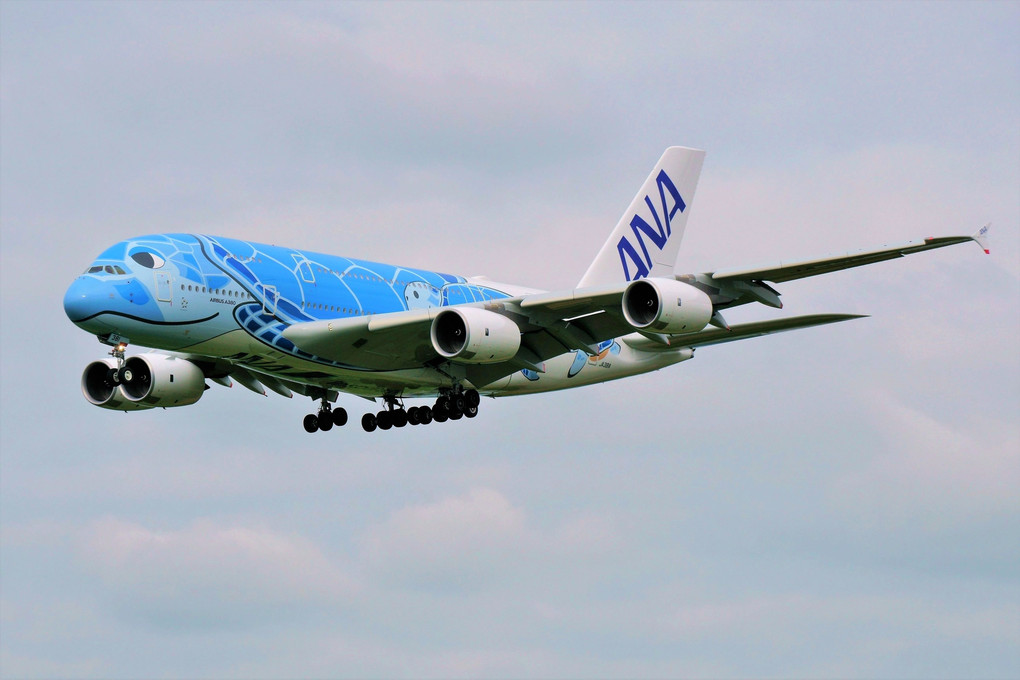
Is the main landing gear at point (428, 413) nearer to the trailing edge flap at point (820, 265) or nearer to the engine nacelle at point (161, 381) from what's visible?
the engine nacelle at point (161, 381)

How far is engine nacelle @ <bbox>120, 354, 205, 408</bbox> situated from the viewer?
4253 cm

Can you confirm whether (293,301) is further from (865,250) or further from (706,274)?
(865,250)

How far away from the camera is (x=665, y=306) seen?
1385 inches

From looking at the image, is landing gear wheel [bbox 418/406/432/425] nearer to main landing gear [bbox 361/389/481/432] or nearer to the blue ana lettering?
main landing gear [bbox 361/389/481/432]

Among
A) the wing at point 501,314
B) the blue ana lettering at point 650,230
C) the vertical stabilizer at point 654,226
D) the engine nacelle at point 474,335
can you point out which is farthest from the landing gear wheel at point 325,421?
the blue ana lettering at point 650,230

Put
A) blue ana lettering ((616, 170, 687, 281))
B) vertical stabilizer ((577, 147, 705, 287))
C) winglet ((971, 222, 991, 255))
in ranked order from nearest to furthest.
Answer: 1. winglet ((971, 222, 991, 255))
2. vertical stabilizer ((577, 147, 705, 287))
3. blue ana lettering ((616, 170, 687, 281))

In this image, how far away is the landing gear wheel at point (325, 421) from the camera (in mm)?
45000

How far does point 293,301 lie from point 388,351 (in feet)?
10.3

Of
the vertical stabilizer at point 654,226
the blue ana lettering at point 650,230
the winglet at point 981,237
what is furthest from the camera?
the blue ana lettering at point 650,230

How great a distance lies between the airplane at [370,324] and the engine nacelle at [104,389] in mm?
44

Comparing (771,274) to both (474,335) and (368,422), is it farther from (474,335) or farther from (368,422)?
(368,422)

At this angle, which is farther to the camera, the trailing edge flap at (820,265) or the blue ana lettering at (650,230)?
the blue ana lettering at (650,230)

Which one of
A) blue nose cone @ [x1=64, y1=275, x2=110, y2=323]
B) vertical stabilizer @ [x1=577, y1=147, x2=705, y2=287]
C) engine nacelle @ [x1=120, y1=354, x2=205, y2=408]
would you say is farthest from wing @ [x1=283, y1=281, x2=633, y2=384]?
vertical stabilizer @ [x1=577, y1=147, x2=705, y2=287]

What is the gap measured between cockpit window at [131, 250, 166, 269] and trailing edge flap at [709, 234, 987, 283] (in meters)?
14.5
